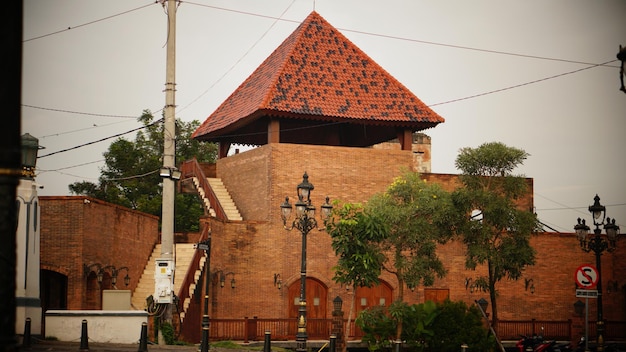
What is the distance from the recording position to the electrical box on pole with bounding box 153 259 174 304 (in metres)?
23.4

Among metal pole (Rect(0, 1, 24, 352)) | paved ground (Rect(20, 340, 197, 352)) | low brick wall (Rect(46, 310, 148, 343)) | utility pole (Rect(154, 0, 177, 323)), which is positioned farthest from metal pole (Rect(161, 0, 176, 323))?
metal pole (Rect(0, 1, 24, 352))

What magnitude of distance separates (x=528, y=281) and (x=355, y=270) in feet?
43.3

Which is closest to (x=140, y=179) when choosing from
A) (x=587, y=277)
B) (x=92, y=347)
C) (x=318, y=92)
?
(x=318, y=92)

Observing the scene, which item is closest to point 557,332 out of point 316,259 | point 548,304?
point 548,304

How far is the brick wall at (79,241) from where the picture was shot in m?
28.0

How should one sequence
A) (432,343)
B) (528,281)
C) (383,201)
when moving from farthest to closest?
(528,281), (383,201), (432,343)

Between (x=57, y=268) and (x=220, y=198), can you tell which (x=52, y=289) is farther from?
(x=220, y=198)

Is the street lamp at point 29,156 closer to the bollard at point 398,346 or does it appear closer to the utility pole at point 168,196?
the utility pole at point 168,196

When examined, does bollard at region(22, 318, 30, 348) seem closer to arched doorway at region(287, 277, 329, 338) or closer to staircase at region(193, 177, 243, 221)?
arched doorway at region(287, 277, 329, 338)

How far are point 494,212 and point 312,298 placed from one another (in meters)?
8.73

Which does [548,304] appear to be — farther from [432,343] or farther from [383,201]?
[432,343]

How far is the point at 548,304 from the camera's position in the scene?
3881cm

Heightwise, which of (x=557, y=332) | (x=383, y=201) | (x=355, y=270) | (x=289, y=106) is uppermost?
(x=289, y=106)

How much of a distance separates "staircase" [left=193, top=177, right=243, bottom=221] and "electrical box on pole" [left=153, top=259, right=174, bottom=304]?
11.8 meters
